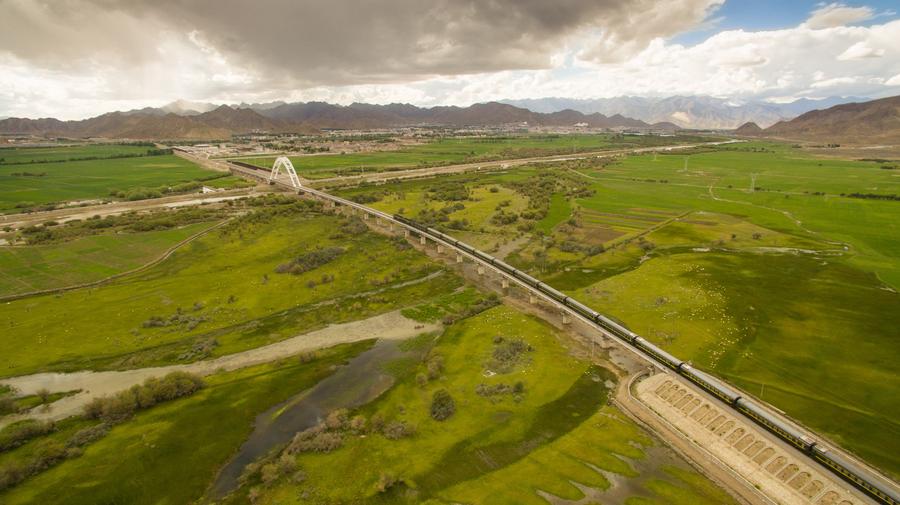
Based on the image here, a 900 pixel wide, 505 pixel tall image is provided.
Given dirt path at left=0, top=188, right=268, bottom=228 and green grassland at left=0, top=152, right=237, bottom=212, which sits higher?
green grassland at left=0, top=152, right=237, bottom=212

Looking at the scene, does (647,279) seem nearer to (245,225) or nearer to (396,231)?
(396,231)

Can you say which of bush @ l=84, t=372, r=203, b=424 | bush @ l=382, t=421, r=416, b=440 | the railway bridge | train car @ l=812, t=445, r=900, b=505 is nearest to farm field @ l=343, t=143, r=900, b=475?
the railway bridge

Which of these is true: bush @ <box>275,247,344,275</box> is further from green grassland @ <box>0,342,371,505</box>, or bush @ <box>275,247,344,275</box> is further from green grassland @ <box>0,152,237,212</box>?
green grassland @ <box>0,152,237,212</box>

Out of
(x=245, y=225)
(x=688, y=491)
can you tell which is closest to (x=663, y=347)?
(x=688, y=491)

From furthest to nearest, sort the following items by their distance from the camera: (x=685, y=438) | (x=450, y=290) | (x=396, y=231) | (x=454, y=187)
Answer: (x=454, y=187) → (x=396, y=231) → (x=450, y=290) → (x=685, y=438)

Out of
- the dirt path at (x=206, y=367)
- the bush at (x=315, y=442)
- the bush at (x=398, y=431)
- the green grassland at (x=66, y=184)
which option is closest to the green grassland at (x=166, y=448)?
the dirt path at (x=206, y=367)

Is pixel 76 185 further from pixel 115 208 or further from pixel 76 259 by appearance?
pixel 76 259
